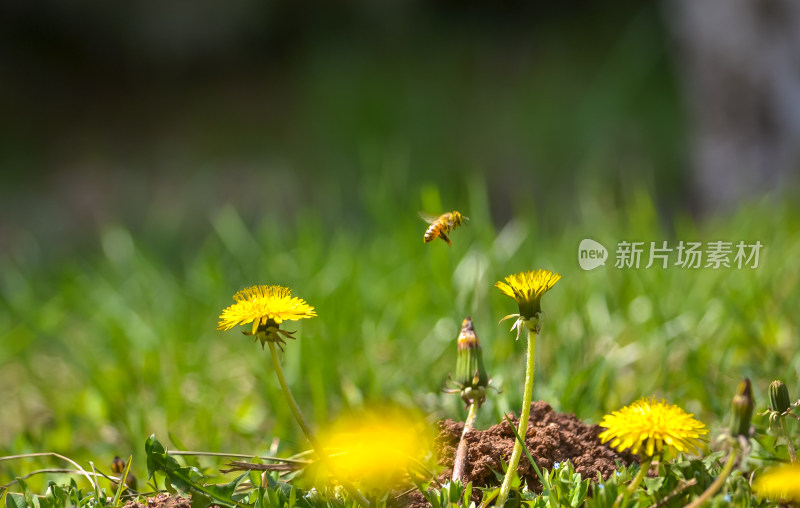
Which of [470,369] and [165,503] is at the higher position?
[470,369]

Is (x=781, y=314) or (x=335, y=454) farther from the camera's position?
(x=781, y=314)

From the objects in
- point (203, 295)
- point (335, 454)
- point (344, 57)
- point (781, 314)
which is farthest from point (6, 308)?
point (344, 57)

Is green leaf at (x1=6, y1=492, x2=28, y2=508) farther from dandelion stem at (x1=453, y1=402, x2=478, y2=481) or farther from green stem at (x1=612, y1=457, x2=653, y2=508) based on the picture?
green stem at (x1=612, y1=457, x2=653, y2=508)

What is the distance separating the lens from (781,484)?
2.97ft

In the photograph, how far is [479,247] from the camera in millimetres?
2107

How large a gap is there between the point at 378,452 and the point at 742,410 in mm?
412

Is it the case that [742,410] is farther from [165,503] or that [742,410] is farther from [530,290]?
[165,503]

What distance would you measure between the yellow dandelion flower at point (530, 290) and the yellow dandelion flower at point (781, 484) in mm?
308

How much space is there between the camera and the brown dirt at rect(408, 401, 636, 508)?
41.2 inches

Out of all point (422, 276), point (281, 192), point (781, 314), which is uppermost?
point (281, 192)

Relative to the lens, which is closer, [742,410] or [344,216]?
[742,410]

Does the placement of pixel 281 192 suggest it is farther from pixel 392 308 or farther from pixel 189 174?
pixel 392 308

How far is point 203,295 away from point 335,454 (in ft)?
4.75

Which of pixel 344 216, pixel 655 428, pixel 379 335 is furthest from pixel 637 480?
pixel 344 216
